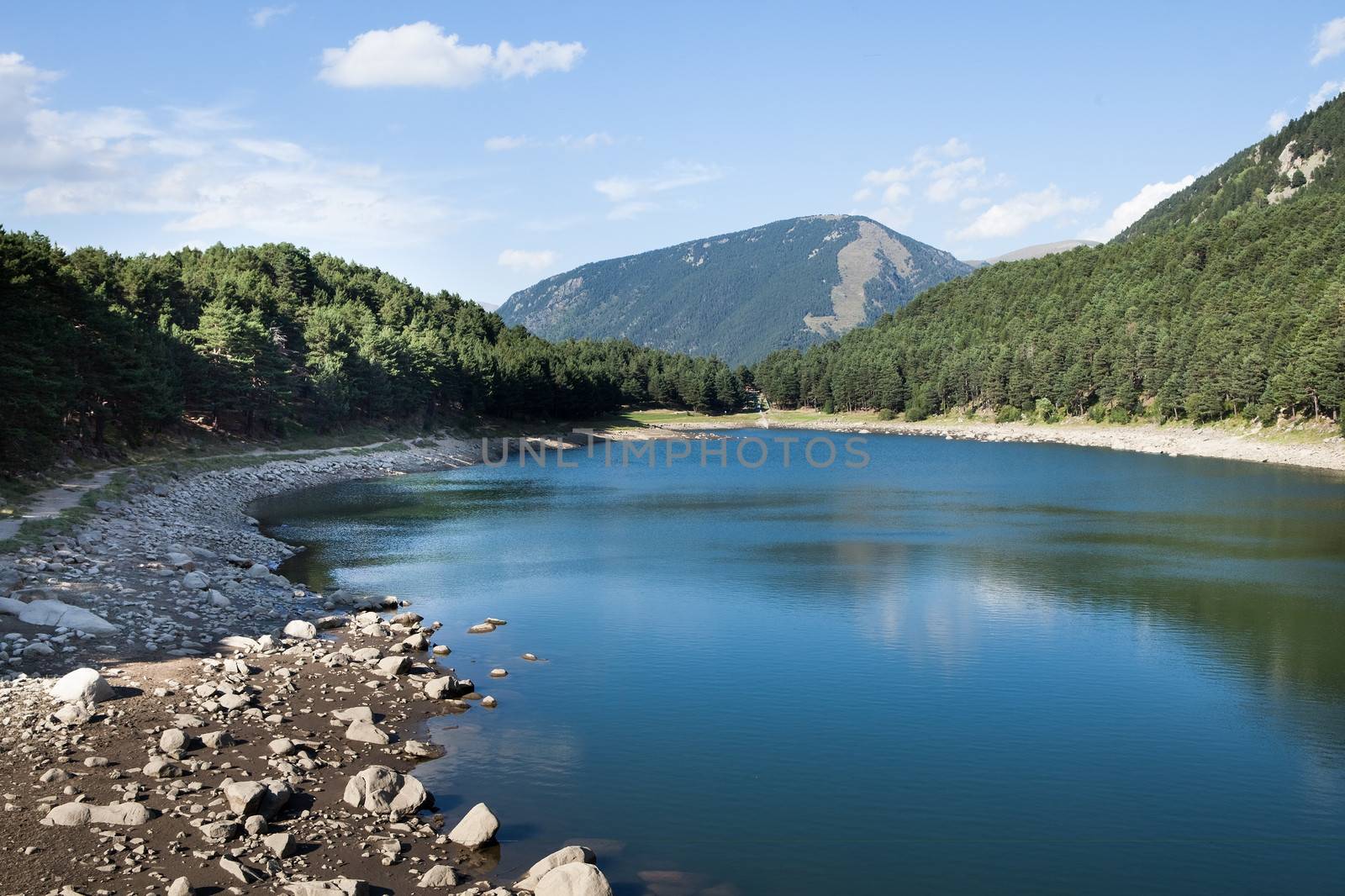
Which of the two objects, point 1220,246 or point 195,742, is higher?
point 1220,246

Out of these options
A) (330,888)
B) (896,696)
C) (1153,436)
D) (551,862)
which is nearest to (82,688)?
(330,888)

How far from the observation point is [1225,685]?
1995 cm

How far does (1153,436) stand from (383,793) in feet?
315

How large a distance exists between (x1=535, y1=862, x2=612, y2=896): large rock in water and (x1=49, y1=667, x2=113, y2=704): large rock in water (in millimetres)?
8932

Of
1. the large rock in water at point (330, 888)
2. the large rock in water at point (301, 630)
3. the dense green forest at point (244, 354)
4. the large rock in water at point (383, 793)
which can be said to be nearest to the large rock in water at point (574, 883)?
the large rock in water at point (330, 888)

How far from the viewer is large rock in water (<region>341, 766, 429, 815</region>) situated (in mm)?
12758

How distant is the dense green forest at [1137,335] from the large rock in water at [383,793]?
76.2m

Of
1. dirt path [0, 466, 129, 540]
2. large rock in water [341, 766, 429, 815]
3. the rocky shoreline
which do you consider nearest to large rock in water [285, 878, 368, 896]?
the rocky shoreline

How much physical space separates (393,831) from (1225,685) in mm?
16779

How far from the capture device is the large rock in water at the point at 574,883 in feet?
34.4

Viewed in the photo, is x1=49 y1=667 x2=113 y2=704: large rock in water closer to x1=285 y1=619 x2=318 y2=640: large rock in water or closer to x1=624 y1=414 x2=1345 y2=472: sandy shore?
x1=285 y1=619 x2=318 y2=640: large rock in water

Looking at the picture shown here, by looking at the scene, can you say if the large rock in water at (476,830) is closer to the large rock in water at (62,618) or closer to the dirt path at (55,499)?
the large rock in water at (62,618)

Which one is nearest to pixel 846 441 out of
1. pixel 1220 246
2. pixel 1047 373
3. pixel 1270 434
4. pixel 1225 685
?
pixel 1047 373

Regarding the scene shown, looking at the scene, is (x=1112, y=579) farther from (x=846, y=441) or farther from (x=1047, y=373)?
(x=1047, y=373)
